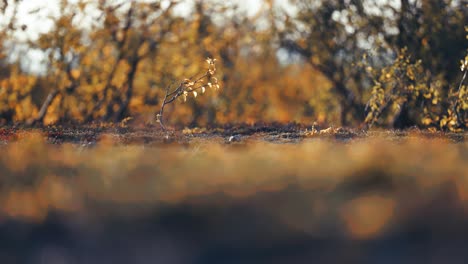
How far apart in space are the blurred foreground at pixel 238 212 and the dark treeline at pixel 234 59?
29.0 ft

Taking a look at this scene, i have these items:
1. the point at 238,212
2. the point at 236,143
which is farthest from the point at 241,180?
the point at 236,143

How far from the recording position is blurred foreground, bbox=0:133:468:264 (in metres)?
4.98

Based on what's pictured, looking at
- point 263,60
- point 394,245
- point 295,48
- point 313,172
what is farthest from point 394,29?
point 394,245

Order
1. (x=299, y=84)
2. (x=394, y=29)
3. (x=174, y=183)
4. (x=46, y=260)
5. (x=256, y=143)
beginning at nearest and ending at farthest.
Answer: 1. (x=46, y=260)
2. (x=174, y=183)
3. (x=256, y=143)
4. (x=394, y=29)
5. (x=299, y=84)

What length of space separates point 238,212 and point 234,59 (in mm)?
18507

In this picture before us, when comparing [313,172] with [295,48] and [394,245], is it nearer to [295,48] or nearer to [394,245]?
[394,245]

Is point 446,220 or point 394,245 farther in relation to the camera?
point 446,220

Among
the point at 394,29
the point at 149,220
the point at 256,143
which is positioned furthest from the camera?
the point at 394,29

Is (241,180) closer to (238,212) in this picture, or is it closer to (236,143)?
(238,212)

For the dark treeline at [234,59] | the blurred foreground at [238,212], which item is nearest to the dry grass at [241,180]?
the blurred foreground at [238,212]

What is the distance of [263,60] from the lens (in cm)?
2469

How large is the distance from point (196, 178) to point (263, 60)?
18.6 meters

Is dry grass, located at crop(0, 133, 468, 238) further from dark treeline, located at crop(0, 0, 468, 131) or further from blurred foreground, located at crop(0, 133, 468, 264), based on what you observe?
dark treeline, located at crop(0, 0, 468, 131)

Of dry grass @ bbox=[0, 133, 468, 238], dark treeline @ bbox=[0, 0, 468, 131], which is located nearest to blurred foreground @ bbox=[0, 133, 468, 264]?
dry grass @ bbox=[0, 133, 468, 238]
